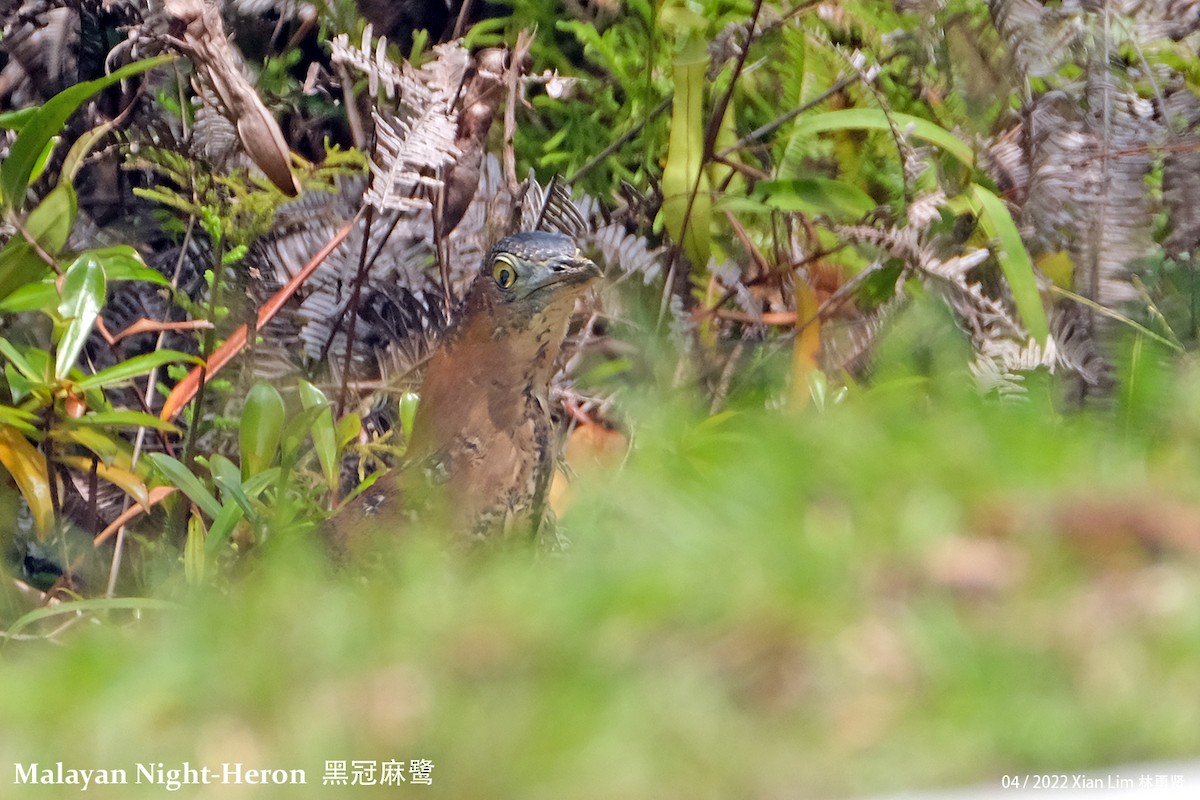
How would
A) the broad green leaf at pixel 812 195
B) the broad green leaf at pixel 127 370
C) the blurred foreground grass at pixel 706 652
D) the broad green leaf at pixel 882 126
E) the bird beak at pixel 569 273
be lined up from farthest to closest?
1. the broad green leaf at pixel 882 126
2. the broad green leaf at pixel 812 195
3. the broad green leaf at pixel 127 370
4. the bird beak at pixel 569 273
5. the blurred foreground grass at pixel 706 652

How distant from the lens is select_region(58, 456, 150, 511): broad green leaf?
1701 millimetres

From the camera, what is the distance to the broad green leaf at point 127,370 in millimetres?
1584

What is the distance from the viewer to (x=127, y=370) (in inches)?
62.6

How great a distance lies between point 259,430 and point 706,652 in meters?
0.85

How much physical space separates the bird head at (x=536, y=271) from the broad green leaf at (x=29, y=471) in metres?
0.76

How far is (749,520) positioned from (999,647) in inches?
16.3

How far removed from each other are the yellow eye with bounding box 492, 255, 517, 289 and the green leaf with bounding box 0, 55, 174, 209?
0.61 m

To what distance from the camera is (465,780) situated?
3.32 feet

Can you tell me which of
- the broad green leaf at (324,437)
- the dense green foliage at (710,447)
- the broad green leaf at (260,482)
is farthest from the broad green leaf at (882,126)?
the broad green leaf at (260,482)

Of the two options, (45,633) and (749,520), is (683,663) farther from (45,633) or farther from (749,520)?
(45,633)

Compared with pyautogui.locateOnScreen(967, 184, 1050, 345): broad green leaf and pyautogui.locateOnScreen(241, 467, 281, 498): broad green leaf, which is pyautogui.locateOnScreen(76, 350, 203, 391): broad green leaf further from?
pyautogui.locateOnScreen(967, 184, 1050, 345): broad green leaf

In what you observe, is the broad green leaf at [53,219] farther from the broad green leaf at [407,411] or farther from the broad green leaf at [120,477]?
the broad green leaf at [407,411]

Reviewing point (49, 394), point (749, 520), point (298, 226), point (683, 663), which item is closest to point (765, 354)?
point (749, 520)

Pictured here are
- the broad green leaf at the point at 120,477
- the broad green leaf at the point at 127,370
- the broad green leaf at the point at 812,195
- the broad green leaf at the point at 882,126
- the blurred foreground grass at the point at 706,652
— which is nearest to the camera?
the blurred foreground grass at the point at 706,652
